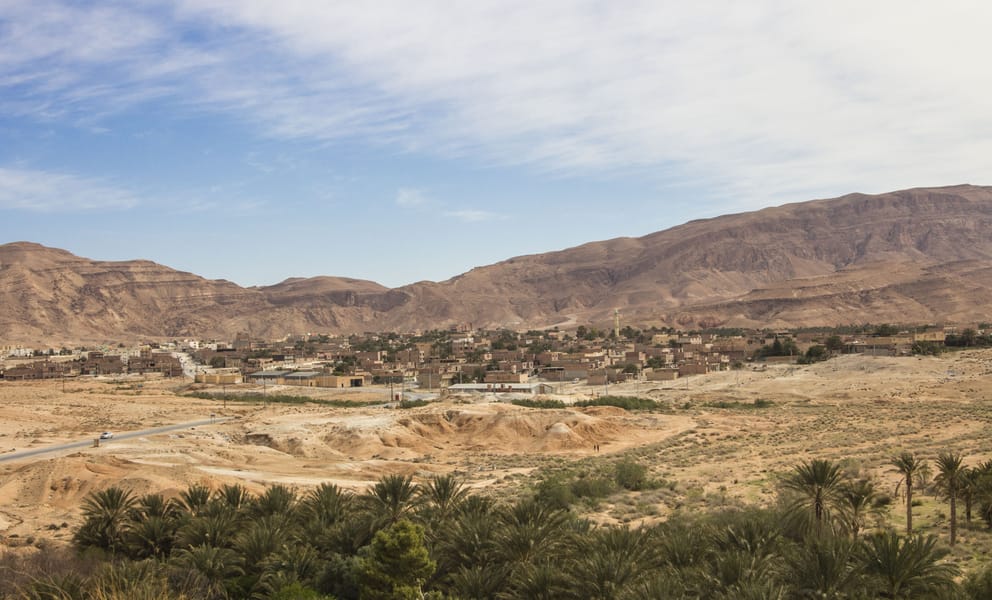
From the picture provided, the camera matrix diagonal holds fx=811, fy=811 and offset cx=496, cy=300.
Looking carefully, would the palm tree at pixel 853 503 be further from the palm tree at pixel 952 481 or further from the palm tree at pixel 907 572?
the palm tree at pixel 907 572

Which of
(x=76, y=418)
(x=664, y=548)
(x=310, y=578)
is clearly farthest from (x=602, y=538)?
(x=76, y=418)

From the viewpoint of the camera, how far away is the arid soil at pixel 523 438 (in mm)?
28703

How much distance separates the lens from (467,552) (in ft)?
50.9

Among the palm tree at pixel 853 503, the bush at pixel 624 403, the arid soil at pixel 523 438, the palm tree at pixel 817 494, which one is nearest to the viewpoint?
the palm tree at pixel 817 494

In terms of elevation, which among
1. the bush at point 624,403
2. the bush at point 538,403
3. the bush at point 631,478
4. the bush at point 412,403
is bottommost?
the bush at point 624,403

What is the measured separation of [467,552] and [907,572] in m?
7.57

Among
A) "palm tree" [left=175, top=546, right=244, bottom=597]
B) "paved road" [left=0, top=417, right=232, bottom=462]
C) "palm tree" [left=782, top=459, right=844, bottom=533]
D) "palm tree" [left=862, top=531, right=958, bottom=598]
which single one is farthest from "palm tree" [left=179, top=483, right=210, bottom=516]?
"paved road" [left=0, top=417, right=232, bottom=462]

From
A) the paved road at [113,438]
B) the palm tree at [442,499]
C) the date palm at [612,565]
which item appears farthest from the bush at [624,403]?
the date palm at [612,565]

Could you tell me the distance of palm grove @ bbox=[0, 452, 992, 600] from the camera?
42.0 feet

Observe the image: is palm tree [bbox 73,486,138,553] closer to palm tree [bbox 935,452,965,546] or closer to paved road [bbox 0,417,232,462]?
palm tree [bbox 935,452,965,546]

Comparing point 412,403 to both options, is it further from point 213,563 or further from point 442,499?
point 213,563

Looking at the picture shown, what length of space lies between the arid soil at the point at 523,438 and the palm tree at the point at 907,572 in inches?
348

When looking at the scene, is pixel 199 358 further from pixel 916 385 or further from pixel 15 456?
pixel 916 385

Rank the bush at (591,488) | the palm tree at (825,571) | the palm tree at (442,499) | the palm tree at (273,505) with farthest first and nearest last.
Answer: the bush at (591,488) → the palm tree at (273,505) → the palm tree at (442,499) → the palm tree at (825,571)
